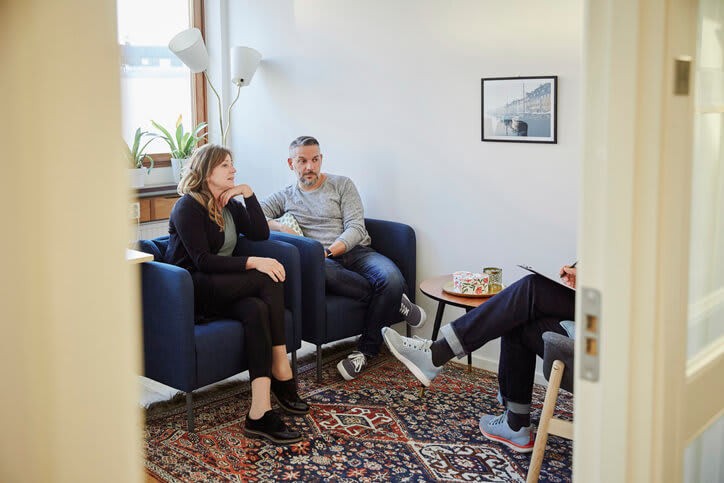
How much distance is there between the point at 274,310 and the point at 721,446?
2.06 meters

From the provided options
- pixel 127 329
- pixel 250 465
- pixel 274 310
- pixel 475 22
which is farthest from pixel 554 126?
pixel 127 329

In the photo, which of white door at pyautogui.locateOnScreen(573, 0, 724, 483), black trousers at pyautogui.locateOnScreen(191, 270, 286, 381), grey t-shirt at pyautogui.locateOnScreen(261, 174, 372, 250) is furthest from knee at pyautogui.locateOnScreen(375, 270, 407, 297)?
white door at pyautogui.locateOnScreen(573, 0, 724, 483)

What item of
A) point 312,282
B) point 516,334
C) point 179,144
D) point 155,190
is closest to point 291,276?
point 312,282

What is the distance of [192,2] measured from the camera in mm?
4867

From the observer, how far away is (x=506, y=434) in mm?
2857

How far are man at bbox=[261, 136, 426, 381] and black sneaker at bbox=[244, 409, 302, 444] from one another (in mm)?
680

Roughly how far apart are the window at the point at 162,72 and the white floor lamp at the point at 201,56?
1.21 ft

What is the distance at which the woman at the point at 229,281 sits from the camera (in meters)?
3.00

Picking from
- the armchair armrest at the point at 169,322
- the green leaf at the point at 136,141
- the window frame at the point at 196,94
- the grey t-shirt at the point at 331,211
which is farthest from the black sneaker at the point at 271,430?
the window frame at the point at 196,94

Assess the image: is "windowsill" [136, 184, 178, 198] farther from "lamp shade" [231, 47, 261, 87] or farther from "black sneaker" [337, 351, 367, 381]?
"black sneaker" [337, 351, 367, 381]

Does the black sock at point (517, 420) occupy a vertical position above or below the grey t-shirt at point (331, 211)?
below

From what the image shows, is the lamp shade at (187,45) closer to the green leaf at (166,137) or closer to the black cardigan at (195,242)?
the green leaf at (166,137)

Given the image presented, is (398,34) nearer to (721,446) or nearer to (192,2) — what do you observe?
(192,2)

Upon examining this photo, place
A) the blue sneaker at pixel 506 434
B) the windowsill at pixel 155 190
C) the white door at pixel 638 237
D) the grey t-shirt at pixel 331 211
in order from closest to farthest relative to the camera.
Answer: the white door at pixel 638 237
the blue sneaker at pixel 506 434
the grey t-shirt at pixel 331 211
the windowsill at pixel 155 190
